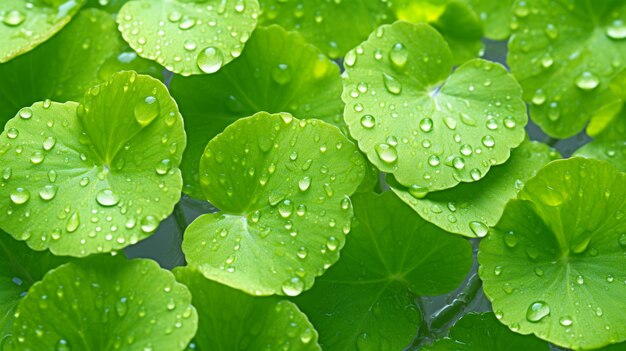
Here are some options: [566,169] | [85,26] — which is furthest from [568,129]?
[85,26]

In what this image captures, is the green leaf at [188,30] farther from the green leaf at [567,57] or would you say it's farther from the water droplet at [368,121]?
the green leaf at [567,57]

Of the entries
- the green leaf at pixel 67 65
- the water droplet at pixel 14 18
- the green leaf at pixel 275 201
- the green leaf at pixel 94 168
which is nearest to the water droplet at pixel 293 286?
the green leaf at pixel 275 201

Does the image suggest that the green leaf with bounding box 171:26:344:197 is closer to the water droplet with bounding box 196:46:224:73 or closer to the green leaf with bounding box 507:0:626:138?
the water droplet with bounding box 196:46:224:73

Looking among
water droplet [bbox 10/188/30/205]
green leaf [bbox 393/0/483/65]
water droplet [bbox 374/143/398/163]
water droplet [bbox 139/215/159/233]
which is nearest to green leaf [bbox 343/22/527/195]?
water droplet [bbox 374/143/398/163]

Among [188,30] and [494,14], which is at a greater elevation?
[188,30]

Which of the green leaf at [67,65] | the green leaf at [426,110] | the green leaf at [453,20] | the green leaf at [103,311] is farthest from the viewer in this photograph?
the green leaf at [453,20]

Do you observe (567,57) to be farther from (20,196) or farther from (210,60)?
(20,196)

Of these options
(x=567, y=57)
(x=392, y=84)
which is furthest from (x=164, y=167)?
(x=567, y=57)
